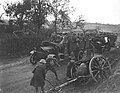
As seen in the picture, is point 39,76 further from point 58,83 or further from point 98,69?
point 98,69

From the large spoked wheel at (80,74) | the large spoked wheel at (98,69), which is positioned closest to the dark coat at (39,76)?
the large spoked wheel at (80,74)

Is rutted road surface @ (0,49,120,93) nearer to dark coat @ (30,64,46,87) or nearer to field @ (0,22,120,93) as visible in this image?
field @ (0,22,120,93)

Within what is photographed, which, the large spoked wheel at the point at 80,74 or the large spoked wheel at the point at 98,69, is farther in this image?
the large spoked wheel at the point at 98,69

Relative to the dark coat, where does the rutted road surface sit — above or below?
below

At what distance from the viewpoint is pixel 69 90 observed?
8031 mm

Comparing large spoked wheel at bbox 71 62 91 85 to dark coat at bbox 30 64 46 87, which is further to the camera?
large spoked wheel at bbox 71 62 91 85

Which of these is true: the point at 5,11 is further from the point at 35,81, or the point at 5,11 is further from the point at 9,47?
the point at 35,81

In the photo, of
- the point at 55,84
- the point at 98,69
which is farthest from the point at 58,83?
the point at 98,69

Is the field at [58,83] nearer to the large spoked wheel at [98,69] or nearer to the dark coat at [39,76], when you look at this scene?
the large spoked wheel at [98,69]

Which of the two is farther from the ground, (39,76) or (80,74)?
(39,76)

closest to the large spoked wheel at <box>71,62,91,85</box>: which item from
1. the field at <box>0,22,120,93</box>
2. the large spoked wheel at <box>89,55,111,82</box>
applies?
the field at <box>0,22,120,93</box>

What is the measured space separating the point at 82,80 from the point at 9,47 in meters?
11.9

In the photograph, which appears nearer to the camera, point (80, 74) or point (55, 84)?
point (80, 74)

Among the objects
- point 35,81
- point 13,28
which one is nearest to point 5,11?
point 13,28
